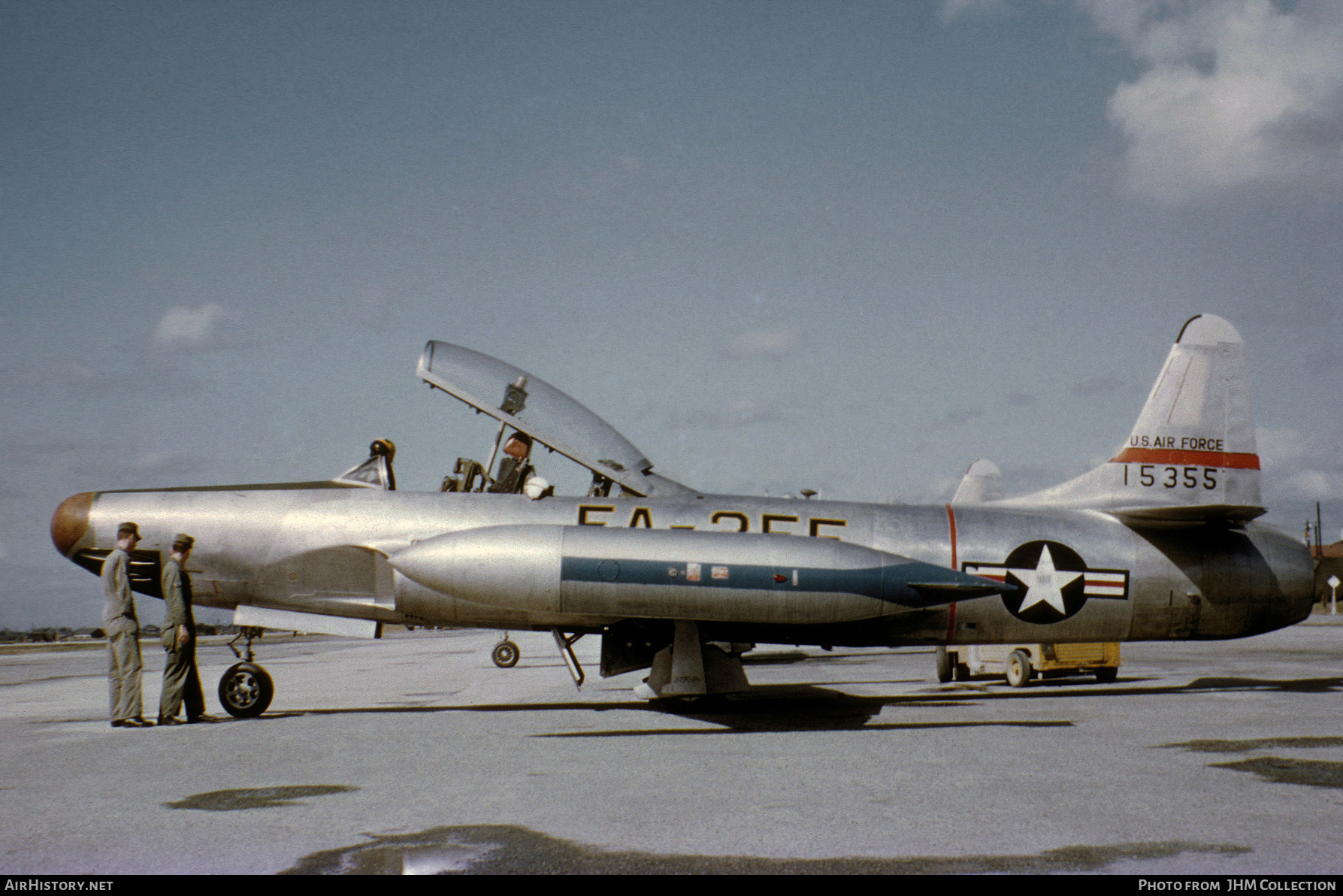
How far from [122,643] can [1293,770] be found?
9.78 metres

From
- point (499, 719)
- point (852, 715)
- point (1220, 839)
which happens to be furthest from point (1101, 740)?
point (499, 719)

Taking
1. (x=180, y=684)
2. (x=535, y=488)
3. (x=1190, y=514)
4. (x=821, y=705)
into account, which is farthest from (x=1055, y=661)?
(x=180, y=684)

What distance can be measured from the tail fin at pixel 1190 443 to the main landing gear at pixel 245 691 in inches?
341

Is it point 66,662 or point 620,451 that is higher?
point 620,451

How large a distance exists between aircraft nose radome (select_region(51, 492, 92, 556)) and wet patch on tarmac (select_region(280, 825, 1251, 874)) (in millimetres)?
7362

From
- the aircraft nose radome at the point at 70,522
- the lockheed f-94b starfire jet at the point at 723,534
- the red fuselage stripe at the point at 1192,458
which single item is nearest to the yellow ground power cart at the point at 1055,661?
the lockheed f-94b starfire jet at the point at 723,534

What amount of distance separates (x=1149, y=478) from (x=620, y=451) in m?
5.95

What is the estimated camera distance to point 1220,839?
4.40 metres

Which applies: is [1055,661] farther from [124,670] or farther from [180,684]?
[124,670]

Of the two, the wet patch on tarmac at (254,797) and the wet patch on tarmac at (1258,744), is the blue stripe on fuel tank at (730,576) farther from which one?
the wet patch on tarmac at (254,797)

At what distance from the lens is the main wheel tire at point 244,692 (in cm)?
985

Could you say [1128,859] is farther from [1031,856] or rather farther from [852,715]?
[852,715]

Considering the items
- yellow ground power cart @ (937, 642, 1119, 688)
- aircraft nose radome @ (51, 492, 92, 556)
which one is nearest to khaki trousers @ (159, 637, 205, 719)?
aircraft nose radome @ (51, 492, 92, 556)
